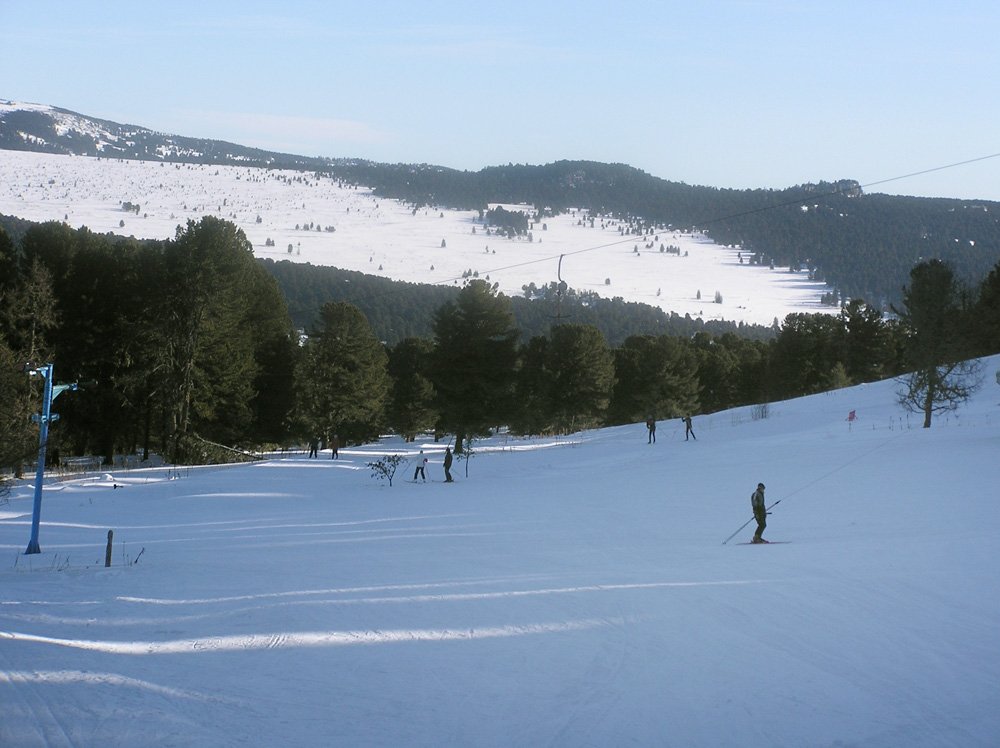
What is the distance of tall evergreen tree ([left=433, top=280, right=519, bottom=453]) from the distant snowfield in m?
91.4

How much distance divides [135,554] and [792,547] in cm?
1289

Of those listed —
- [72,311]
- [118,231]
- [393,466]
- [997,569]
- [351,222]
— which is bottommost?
[393,466]

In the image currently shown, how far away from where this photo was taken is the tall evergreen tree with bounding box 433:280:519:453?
45.7 metres

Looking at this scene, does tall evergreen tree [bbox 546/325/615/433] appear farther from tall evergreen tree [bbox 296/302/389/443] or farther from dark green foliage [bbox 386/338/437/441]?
tall evergreen tree [bbox 296/302/389/443]

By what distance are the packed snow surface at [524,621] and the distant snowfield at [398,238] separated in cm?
11641

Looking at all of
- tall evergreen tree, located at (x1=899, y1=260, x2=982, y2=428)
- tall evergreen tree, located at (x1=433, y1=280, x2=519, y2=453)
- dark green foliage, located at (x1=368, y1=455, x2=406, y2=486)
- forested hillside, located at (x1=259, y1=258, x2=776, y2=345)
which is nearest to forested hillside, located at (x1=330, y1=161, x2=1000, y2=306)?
forested hillside, located at (x1=259, y1=258, x2=776, y2=345)

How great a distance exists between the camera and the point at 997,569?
42.5 ft

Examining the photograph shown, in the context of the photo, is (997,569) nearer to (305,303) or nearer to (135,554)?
(135,554)

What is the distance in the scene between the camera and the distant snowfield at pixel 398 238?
5738 inches

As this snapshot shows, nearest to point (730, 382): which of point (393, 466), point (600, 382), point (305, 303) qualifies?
point (600, 382)

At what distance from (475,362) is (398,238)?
131 m

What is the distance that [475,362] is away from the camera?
45.7m

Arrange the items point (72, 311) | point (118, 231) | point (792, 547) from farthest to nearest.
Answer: point (118, 231) → point (72, 311) → point (792, 547)

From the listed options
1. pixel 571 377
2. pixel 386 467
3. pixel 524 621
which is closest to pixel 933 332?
pixel 386 467
